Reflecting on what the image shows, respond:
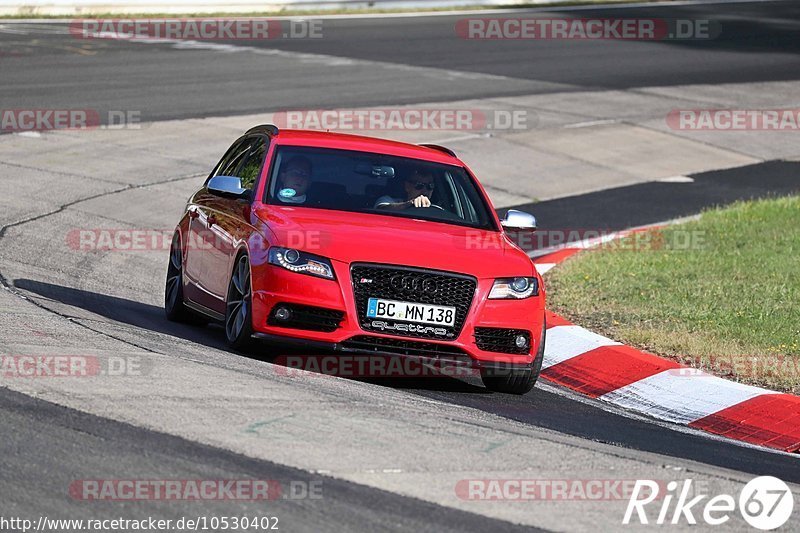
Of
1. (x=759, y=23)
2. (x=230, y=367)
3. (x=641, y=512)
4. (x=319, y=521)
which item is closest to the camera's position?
(x=319, y=521)

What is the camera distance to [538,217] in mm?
17375

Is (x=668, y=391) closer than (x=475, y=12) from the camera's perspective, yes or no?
Yes

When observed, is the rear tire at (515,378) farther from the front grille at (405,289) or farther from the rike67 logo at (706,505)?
the rike67 logo at (706,505)

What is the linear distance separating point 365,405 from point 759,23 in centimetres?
3242

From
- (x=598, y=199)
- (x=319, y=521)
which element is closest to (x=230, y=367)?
(x=319, y=521)

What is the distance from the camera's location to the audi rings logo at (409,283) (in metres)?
8.90

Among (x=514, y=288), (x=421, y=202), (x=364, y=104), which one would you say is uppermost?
(x=421, y=202)

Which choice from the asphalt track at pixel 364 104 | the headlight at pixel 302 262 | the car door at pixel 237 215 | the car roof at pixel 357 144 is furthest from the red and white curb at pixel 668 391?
the car door at pixel 237 215

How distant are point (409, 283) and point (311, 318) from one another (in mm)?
633

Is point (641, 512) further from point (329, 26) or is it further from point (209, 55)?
point (329, 26)

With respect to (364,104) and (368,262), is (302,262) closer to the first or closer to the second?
(368,262)

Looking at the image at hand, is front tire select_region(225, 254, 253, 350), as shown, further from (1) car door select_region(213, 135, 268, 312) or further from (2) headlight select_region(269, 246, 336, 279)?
(2) headlight select_region(269, 246, 336, 279)

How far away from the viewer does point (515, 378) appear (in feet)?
30.6

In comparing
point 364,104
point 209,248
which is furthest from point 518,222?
point 364,104
